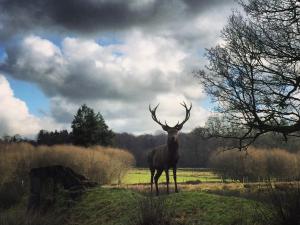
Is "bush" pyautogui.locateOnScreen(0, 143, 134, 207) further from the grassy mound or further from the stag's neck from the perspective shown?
the grassy mound

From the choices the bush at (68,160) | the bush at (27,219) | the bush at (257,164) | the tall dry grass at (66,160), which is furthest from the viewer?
the bush at (257,164)

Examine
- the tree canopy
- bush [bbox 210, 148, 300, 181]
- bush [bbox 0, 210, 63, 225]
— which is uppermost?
the tree canopy

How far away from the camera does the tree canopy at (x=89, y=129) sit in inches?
2689

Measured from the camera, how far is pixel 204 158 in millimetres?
104625

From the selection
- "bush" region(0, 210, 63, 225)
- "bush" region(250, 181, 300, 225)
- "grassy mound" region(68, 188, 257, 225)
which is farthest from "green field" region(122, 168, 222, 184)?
"bush" region(250, 181, 300, 225)

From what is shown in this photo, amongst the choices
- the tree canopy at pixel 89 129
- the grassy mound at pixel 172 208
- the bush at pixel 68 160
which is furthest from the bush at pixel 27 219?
the tree canopy at pixel 89 129

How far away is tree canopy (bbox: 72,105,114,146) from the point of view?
224 feet

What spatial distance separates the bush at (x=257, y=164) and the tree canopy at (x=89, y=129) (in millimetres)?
18402

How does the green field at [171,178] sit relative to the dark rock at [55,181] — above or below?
above

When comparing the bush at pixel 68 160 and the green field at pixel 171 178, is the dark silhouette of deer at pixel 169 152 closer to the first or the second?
the bush at pixel 68 160

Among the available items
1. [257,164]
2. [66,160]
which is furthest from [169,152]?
[257,164]

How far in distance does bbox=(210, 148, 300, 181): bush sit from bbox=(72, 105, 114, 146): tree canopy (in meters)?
18.4

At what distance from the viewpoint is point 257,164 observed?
2363 inches

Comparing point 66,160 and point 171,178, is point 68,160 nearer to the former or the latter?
point 66,160
